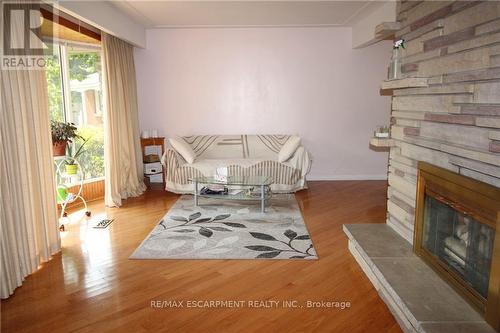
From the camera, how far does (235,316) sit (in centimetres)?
230

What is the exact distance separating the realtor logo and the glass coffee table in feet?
7.36

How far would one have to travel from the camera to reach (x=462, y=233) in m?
2.20

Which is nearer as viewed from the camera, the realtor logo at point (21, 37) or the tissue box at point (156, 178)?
the realtor logo at point (21, 37)

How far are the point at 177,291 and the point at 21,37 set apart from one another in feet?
7.59

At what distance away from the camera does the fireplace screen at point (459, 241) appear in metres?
1.97

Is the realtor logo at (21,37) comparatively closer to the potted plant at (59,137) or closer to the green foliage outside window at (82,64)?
the potted plant at (59,137)

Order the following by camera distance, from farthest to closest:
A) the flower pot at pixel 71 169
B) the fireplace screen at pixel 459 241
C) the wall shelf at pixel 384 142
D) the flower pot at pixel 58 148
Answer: the flower pot at pixel 71 169 < the flower pot at pixel 58 148 < the wall shelf at pixel 384 142 < the fireplace screen at pixel 459 241

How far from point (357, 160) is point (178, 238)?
3771 millimetres

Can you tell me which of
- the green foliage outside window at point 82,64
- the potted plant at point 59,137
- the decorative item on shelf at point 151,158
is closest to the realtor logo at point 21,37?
the potted plant at point 59,137

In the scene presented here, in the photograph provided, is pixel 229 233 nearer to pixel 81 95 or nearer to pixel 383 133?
pixel 383 133

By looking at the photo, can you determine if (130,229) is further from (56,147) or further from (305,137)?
(305,137)

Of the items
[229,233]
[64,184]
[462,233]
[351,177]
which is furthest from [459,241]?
[64,184]

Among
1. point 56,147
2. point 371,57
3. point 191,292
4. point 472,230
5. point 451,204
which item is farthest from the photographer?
point 371,57

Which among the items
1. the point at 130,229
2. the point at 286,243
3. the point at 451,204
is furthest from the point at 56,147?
the point at 451,204
